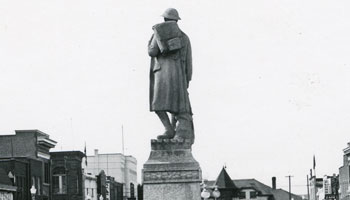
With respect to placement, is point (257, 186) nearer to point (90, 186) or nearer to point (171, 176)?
point (90, 186)

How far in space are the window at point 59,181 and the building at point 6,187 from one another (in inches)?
777

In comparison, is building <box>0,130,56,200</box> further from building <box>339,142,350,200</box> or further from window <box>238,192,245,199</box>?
window <box>238,192,245,199</box>

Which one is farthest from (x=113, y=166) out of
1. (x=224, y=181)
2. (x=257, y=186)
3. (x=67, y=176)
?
(x=257, y=186)

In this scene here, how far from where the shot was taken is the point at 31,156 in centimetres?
6881

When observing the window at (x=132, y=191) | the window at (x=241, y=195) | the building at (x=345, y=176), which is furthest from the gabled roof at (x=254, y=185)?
the building at (x=345, y=176)

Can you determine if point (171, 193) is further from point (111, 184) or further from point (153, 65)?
point (111, 184)

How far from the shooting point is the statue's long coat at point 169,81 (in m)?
13.5

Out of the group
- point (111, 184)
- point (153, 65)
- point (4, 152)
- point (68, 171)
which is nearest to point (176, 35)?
point (153, 65)

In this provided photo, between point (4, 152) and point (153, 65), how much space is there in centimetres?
5753

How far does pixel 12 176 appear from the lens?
6066cm

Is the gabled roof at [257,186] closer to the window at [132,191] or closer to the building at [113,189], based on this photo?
the window at [132,191]

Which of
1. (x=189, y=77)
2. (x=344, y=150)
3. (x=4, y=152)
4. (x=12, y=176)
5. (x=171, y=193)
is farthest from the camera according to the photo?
(x=344, y=150)

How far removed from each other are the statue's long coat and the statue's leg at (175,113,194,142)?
0.09m

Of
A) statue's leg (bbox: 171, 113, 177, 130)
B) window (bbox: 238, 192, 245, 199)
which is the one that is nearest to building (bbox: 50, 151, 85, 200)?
window (bbox: 238, 192, 245, 199)
